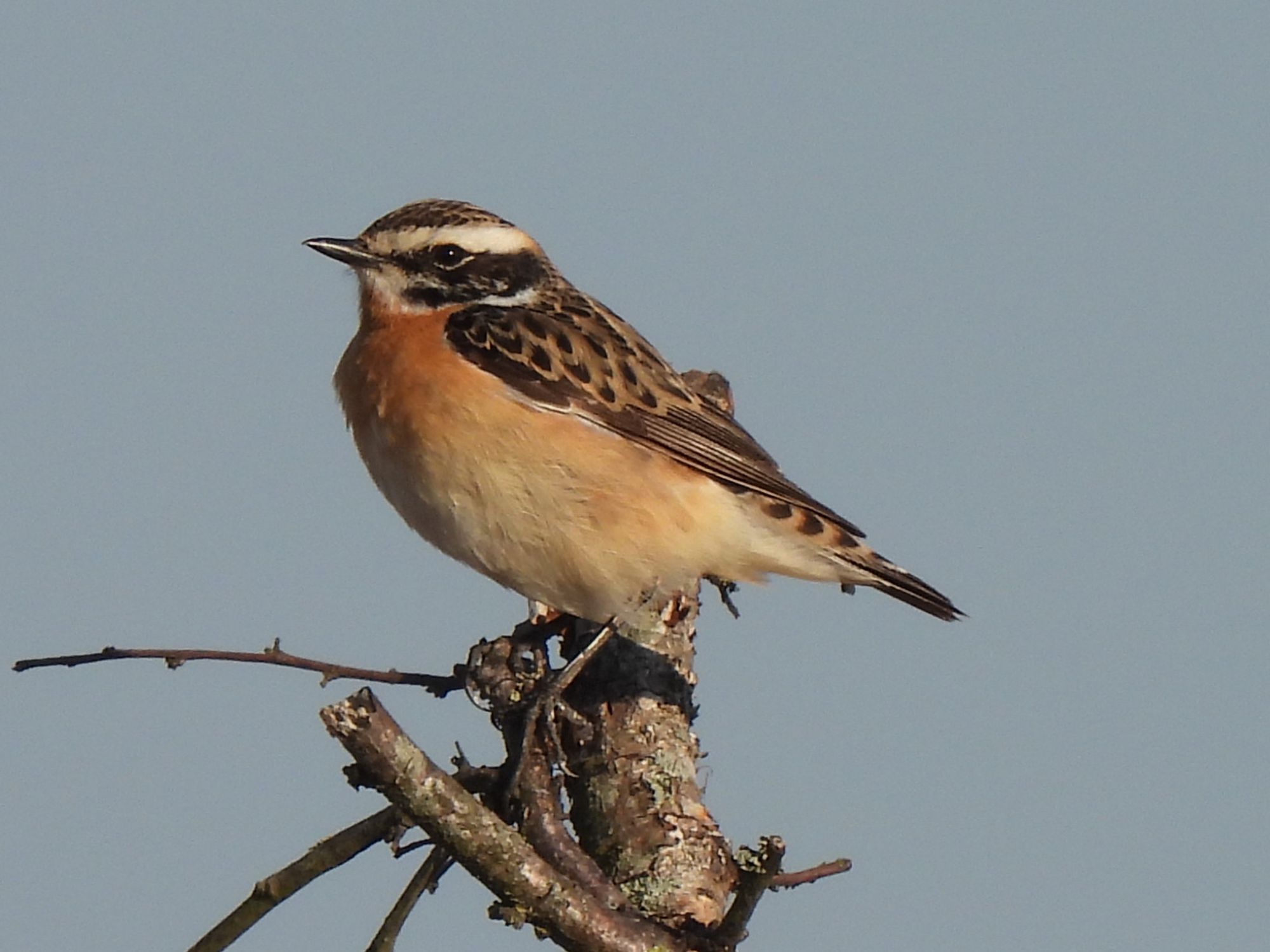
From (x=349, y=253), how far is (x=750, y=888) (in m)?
4.74

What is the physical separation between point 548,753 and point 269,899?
5.05 feet

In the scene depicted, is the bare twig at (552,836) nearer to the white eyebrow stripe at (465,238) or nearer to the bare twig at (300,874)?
the bare twig at (300,874)

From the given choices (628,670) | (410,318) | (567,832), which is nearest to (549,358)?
(410,318)

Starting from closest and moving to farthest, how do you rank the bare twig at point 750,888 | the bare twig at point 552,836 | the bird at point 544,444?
1. the bare twig at point 750,888
2. the bare twig at point 552,836
3. the bird at point 544,444

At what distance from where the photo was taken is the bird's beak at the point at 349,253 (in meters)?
9.74

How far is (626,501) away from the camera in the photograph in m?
9.08

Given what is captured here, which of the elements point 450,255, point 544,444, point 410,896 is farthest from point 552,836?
point 450,255

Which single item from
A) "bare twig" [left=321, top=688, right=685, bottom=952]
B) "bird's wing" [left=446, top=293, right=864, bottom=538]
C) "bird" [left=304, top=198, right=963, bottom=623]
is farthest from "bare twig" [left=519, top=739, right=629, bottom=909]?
"bird's wing" [left=446, top=293, right=864, bottom=538]

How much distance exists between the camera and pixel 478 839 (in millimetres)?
6297

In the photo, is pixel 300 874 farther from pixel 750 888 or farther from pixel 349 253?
pixel 349 253

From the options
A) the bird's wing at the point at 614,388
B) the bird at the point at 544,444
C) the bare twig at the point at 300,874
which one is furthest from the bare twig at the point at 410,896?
the bird's wing at the point at 614,388

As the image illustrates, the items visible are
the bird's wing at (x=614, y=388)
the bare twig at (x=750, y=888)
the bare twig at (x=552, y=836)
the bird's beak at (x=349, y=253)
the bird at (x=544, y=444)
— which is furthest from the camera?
the bird's beak at (x=349, y=253)

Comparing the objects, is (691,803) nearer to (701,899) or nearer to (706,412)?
(701,899)

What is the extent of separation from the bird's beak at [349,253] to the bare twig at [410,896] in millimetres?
3673
